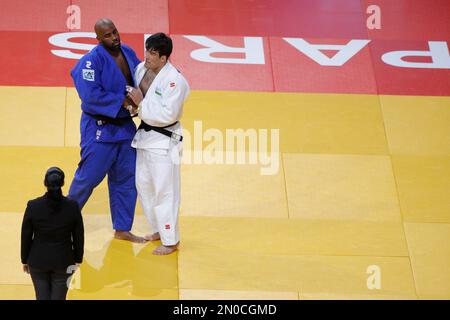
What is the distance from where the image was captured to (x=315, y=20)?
10.9m

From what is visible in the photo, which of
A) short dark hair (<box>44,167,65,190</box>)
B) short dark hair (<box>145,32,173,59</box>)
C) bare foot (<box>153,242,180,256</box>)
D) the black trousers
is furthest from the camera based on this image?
bare foot (<box>153,242,180,256</box>)

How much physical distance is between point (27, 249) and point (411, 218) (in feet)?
12.2

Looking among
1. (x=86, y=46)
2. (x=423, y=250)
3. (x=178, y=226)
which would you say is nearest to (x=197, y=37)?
(x=86, y=46)

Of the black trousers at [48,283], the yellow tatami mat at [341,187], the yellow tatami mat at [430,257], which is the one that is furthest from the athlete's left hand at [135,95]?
the yellow tatami mat at [430,257]

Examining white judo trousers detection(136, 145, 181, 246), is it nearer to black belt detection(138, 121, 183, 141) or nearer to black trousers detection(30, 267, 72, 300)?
black belt detection(138, 121, 183, 141)

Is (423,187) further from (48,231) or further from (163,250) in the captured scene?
(48,231)

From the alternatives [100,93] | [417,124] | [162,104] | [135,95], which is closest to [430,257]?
[417,124]

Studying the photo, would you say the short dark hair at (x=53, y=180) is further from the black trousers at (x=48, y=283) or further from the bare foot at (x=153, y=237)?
the bare foot at (x=153, y=237)

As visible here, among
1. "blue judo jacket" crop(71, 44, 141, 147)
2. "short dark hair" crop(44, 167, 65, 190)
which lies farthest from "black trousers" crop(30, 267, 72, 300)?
"blue judo jacket" crop(71, 44, 141, 147)

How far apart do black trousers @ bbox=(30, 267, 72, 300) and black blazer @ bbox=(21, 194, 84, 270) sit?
90 mm

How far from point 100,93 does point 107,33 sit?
0.49 meters

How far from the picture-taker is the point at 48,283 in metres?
6.13

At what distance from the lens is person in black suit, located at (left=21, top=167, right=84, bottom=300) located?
5.94 m

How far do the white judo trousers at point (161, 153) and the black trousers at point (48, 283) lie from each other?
1.45 meters
